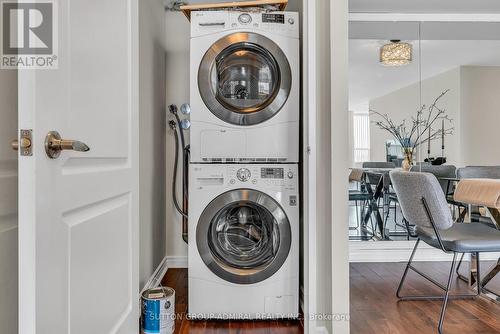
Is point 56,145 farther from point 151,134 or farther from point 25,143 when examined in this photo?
point 151,134

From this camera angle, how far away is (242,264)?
77.4 inches

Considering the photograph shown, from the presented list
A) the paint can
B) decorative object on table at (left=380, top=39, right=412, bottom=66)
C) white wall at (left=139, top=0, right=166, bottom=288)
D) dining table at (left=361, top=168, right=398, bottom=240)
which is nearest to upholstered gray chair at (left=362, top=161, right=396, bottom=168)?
dining table at (left=361, top=168, right=398, bottom=240)

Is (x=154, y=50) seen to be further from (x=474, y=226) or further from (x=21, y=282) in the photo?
(x=474, y=226)

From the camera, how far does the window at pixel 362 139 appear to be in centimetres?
353

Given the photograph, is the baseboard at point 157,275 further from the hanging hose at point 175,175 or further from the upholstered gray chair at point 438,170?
the upholstered gray chair at point 438,170

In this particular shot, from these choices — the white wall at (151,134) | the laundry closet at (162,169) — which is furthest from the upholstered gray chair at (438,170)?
the white wall at (151,134)

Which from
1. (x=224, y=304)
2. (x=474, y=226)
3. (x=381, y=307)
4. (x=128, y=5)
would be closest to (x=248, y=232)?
(x=224, y=304)

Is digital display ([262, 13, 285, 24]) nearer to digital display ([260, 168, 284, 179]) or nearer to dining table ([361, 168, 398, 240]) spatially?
digital display ([260, 168, 284, 179])

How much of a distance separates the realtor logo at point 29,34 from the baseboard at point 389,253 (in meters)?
3.00

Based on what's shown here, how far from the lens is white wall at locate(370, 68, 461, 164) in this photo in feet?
11.3

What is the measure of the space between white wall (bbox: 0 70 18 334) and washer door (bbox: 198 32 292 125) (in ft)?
3.71

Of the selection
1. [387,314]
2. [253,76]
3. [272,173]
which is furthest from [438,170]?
[253,76]

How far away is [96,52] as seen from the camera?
1113 millimetres

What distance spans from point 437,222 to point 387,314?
26.2 inches
